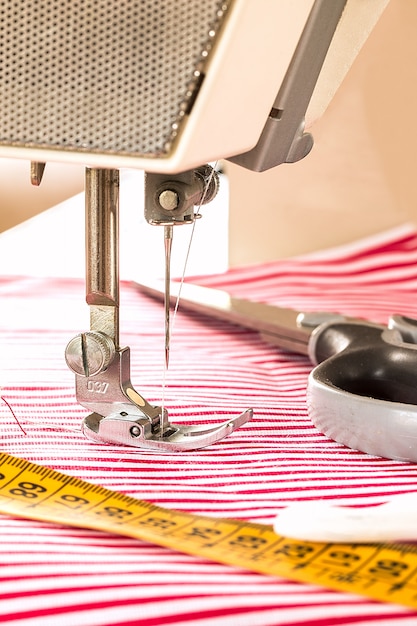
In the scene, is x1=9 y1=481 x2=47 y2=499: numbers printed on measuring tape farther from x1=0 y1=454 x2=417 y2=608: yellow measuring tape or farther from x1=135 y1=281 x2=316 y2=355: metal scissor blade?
x1=135 y1=281 x2=316 y2=355: metal scissor blade

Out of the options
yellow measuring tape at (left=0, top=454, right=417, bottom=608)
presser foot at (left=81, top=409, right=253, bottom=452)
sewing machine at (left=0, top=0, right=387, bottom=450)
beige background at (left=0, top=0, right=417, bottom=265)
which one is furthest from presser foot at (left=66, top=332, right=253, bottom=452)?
beige background at (left=0, top=0, right=417, bottom=265)

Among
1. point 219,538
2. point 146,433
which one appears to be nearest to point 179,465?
point 146,433

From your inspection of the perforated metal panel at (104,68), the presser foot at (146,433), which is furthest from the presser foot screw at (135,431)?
the perforated metal panel at (104,68)

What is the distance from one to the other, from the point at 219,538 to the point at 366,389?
39 centimetres

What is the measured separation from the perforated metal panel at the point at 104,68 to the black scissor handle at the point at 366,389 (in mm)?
392

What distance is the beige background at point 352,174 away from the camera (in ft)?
7.70

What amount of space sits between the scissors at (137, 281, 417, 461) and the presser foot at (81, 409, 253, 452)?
104 mm

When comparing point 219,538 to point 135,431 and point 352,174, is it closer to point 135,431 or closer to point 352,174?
point 135,431

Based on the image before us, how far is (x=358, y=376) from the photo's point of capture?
3.76 ft

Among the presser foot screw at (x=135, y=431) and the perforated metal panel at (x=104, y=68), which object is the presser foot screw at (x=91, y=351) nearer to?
the presser foot screw at (x=135, y=431)

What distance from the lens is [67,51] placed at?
74 cm

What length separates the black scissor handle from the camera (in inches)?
39.7

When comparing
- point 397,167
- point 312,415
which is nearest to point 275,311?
point 312,415

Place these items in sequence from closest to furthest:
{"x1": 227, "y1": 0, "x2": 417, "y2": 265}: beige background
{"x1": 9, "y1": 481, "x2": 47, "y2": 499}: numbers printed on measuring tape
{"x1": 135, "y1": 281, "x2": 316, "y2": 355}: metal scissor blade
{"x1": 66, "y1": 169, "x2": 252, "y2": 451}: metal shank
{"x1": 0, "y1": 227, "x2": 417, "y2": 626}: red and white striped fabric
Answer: {"x1": 0, "y1": 227, "x2": 417, "y2": 626}: red and white striped fabric < {"x1": 9, "y1": 481, "x2": 47, "y2": 499}: numbers printed on measuring tape < {"x1": 66, "y1": 169, "x2": 252, "y2": 451}: metal shank < {"x1": 135, "y1": 281, "x2": 316, "y2": 355}: metal scissor blade < {"x1": 227, "y1": 0, "x2": 417, "y2": 265}: beige background
